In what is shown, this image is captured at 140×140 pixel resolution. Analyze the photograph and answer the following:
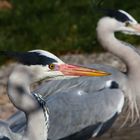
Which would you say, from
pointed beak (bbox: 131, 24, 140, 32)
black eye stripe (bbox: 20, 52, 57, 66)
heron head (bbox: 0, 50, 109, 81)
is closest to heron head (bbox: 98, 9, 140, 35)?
pointed beak (bbox: 131, 24, 140, 32)

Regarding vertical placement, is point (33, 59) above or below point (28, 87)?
above

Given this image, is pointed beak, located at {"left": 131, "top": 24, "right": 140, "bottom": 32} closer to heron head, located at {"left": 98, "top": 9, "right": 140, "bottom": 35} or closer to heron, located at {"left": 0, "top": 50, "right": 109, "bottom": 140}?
heron head, located at {"left": 98, "top": 9, "right": 140, "bottom": 35}

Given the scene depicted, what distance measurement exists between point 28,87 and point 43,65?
0.22m

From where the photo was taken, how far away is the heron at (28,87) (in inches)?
225

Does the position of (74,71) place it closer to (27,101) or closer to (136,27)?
(27,101)

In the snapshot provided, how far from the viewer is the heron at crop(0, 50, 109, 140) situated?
225 inches

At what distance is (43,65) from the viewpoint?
588 cm

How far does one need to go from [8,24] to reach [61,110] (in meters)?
5.77

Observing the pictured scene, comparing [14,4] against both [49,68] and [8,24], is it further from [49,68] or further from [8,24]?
[49,68]

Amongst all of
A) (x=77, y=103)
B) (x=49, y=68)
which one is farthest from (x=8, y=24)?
(x=49, y=68)

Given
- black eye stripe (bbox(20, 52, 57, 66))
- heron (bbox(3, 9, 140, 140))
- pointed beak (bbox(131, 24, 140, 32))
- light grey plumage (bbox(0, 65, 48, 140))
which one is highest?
black eye stripe (bbox(20, 52, 57, 66))

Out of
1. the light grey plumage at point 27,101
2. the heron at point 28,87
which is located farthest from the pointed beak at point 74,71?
the light grey plumage at point 27,101

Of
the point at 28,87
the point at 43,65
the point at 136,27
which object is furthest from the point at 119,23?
the point at 28,87

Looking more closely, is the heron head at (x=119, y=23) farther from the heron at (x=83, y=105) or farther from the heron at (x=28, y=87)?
the heron at (x=28, y=87)
